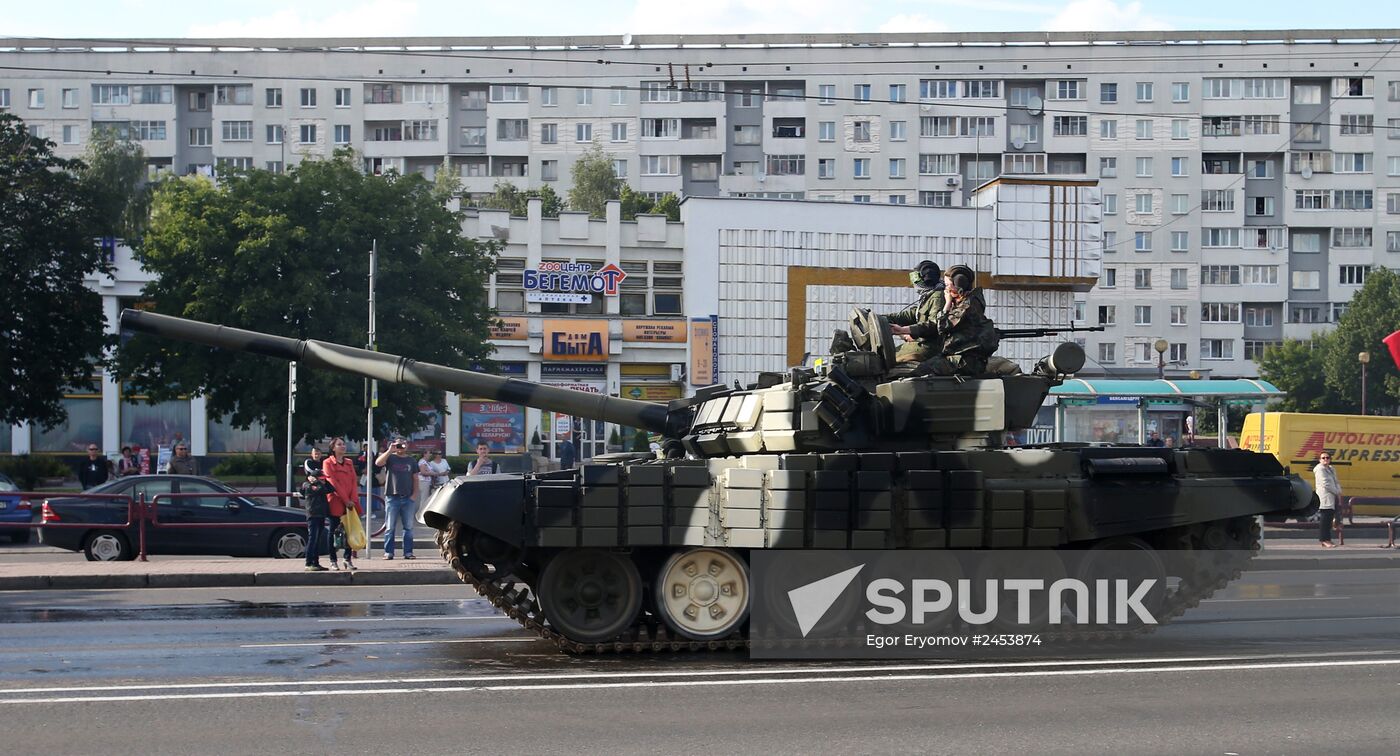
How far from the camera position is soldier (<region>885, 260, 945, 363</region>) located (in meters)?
12.0

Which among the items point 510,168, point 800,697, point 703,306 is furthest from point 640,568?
point 510,168

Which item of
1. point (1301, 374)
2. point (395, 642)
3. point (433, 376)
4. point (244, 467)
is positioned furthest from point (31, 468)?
point (1301, 374)

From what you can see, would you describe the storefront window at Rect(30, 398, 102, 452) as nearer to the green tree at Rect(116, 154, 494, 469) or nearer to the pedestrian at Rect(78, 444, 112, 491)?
the green tree at Rect(116, 154, 494, 469)

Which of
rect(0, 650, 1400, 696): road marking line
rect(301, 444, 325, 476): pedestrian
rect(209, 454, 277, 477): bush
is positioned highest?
rect(301, 444, 325, 476): pedestrian

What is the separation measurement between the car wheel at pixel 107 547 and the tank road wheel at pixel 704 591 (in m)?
11.2

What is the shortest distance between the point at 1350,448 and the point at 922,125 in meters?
39.2

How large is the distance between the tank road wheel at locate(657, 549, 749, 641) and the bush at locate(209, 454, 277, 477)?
3393 cm

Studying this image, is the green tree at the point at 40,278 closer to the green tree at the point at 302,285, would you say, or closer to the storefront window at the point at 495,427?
the green tree at the point at 302,285

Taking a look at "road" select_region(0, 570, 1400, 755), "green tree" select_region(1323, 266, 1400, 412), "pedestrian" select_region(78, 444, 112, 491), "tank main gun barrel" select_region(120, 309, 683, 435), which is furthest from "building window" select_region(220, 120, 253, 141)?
"road" select_region(0, 570, 1400, 755)

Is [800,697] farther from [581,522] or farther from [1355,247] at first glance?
[1355,247]

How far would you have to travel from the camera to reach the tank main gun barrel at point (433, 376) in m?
13.3

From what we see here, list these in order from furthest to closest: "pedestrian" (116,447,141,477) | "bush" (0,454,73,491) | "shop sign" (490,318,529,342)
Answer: "shop sign" (490,318,529,342)
"bush" (0,454,73,491)
"pedestrian" (116,447,141,477)

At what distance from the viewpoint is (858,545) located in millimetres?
10758

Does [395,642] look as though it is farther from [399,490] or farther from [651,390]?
[651,390]
